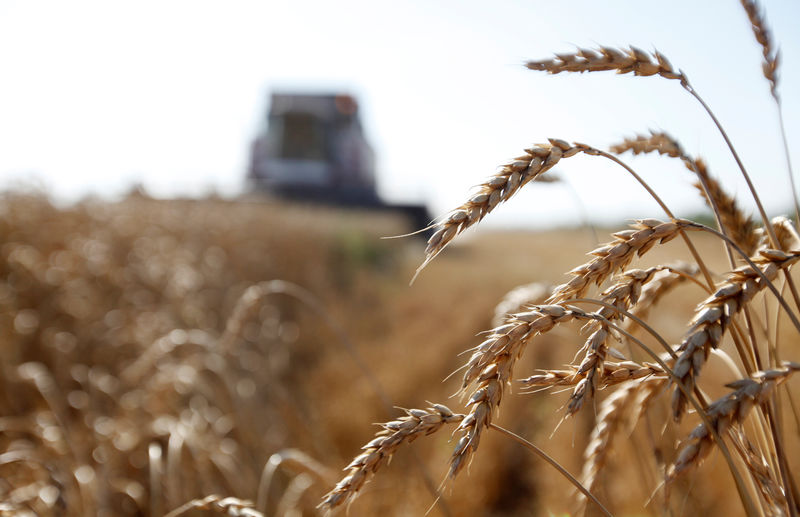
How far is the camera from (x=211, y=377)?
128 inches

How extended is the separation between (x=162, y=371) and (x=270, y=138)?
18.1 meters

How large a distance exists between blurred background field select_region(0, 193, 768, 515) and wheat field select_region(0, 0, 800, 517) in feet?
0.07

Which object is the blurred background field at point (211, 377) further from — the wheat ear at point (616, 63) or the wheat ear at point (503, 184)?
the wheat ear at point (616, 63)

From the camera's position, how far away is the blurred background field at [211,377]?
1914 millimetres

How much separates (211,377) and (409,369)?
59.6 inches

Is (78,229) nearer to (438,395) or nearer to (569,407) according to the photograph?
(438,395)

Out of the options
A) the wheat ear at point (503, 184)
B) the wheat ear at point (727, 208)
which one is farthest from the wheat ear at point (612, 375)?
the wheat ear at point (727, 208)

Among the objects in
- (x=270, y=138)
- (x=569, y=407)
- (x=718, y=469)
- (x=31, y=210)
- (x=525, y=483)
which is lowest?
(x=525, y=483)

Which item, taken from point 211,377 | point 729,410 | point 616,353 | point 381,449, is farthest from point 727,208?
point 211,377

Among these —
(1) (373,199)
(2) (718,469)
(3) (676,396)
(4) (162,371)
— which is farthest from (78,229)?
(1) (373,199)

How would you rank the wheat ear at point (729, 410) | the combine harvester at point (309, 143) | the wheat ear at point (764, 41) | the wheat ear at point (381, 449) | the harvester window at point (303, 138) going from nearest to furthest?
the wheat ear at point (729, 410) < the wheat ear at point (381, 449) < the wheat ear at point (764, 41) < the combine harvester at point (309, 143) < the harvester window at point (303, 138)

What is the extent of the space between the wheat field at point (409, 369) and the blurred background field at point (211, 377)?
0.07ft

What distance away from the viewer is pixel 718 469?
251cm

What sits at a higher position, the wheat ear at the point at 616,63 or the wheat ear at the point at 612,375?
the wheat ear at the point at 616,63
